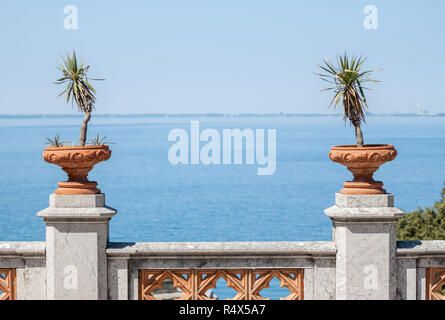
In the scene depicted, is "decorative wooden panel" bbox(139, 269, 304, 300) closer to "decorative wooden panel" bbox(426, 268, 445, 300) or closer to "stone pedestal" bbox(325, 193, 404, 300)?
"stone pedestal" bbox(325, 193, 404, 300)

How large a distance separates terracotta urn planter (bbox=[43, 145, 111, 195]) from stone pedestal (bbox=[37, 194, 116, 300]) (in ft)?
0.26

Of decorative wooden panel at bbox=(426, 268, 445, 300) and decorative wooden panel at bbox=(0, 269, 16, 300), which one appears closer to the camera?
decorative wooden panel at bbox=(0, 269, 16, 300)

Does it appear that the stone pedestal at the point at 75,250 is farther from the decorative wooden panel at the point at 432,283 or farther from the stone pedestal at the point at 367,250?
the decorative wooden panel at the point at 432,283

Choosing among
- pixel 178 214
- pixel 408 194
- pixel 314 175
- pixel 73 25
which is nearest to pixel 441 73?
pixel 314 175

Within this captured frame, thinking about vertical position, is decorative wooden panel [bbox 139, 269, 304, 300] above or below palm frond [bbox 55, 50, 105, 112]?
below

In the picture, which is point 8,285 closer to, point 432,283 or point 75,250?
point 75,250

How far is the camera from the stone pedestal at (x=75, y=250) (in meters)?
6.86

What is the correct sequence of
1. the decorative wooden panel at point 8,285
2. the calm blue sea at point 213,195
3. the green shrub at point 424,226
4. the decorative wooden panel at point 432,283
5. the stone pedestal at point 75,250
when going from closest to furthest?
the stone pedestal at point 75,250
the decorative wooden panel at point 8,285
the decorative wooden panel at point 432,283
the green shrub at point 424,226
the calm blue sea at point 213,195

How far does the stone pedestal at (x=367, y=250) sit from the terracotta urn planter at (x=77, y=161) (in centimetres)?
234

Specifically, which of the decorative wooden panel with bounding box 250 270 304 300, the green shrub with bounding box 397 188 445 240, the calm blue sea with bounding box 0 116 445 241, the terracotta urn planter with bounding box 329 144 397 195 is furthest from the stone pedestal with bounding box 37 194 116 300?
the calm blue sea with bounding box 0 116 445 241

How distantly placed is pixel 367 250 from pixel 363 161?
904 millimetres

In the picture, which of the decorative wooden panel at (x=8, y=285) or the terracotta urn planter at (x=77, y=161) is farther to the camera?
the decorative wooden panel at (x=8, y=285)

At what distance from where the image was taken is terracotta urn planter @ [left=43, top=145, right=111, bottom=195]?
6668 mm

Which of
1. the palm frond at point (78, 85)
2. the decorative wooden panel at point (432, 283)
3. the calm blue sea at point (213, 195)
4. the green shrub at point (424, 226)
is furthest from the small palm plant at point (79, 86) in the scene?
the calm blue sea at point (213, 195)
